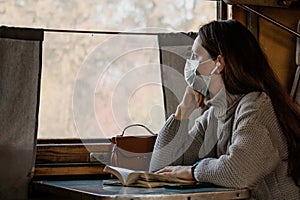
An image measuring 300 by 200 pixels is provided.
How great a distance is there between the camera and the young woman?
194 cm

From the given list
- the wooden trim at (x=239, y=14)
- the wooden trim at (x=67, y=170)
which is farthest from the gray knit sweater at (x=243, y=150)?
the wooden trim at (x=239, y=14)

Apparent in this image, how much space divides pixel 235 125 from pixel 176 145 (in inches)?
13.1

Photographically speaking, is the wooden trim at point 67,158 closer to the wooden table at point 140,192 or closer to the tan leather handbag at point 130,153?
the tan leather handbag at point 130,153

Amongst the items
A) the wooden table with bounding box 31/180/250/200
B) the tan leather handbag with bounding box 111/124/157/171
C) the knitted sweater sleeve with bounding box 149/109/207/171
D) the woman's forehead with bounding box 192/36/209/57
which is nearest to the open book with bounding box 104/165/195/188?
the wooden table with bounding box 31/180/250/200

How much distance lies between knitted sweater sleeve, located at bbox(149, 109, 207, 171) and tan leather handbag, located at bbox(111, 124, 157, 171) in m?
0.09

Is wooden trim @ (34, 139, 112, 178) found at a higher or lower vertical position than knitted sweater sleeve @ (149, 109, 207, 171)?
lower

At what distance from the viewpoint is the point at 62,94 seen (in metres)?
2.49

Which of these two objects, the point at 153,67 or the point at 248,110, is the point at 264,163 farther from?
the point at 153,67

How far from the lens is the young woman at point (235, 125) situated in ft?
6.36

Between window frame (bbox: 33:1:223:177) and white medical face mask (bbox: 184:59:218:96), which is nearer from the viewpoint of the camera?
white medical face mask (bbox: 184:59:218:96)

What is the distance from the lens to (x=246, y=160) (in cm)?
192

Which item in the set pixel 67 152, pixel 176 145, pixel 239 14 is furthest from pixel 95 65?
pixel 239 14

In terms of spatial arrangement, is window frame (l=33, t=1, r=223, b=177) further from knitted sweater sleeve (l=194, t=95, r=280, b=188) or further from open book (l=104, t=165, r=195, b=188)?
knitted sweater sleeve (l=194, t=95, r=280, b=188)

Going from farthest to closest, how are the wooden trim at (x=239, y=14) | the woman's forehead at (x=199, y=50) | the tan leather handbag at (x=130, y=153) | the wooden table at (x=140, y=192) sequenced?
the wooden trim at (x=239, y=14)
the tan leather handbag at (x=130, y=153)
the woman's forehead at (x=199, y=50)
the wooden table at (x=140, y=192)
